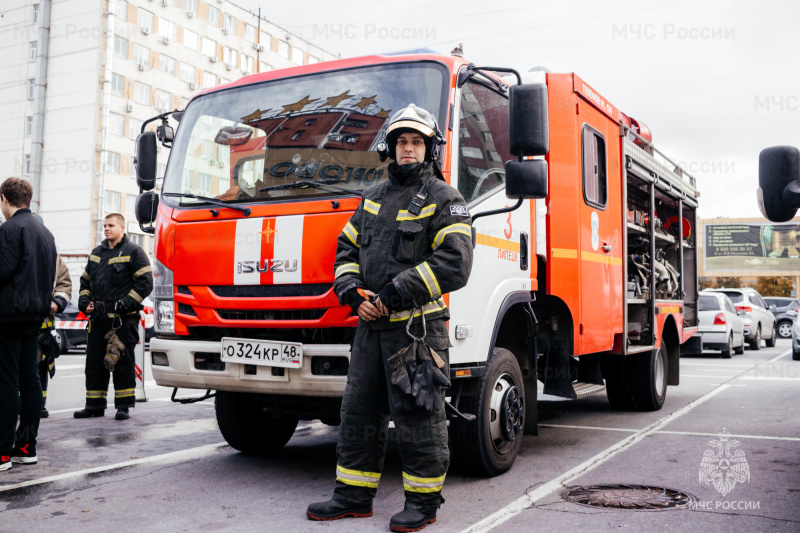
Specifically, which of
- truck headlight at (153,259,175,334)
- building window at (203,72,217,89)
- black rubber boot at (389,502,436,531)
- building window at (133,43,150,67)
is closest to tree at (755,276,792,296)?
building window at (203,72,217,89)

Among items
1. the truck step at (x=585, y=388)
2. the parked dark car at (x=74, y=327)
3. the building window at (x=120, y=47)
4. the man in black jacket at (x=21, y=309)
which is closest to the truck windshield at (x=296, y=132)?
the man in black jacket at (x=21, y=309)

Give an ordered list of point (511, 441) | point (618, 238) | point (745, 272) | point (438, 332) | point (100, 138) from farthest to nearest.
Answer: point (745, 272), point (100, 138), point (618, 238), point (511, 441), point (438, 332)

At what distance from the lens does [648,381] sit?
28.6ft

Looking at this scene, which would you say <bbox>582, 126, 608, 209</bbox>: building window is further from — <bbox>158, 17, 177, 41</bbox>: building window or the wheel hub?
<bbox>158, 17, 177, 41</bbox>: building window

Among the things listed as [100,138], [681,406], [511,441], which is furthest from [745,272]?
[511,441]

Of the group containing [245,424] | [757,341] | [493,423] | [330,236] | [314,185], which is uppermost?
[314,185]

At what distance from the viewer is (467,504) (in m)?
4.70

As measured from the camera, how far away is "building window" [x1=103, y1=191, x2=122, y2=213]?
43134mm

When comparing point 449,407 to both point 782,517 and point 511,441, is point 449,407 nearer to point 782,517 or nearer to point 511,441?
point 511,441

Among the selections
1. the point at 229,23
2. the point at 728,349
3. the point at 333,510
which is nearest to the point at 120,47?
the point at 229,23

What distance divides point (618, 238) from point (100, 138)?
40.1m

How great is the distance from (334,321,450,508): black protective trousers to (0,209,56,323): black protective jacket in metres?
2.45

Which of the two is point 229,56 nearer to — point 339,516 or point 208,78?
point 208,78

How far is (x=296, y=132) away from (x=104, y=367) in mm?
4054
